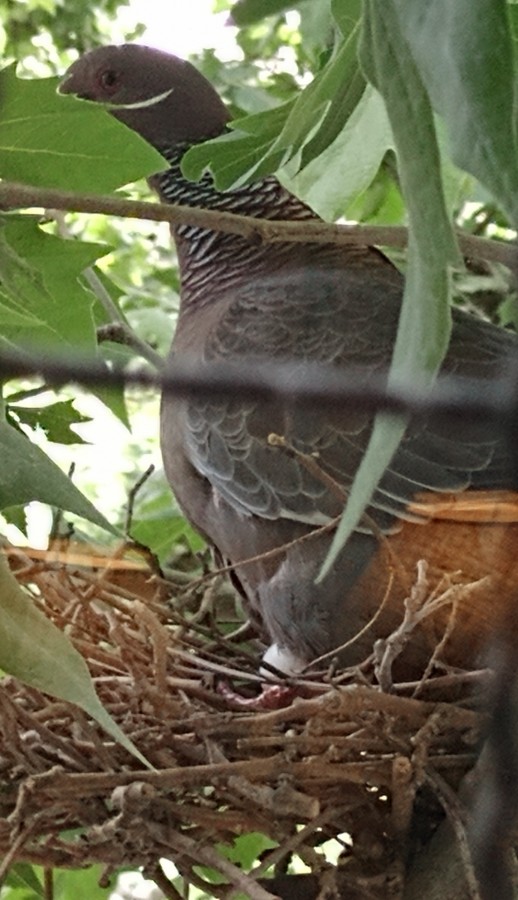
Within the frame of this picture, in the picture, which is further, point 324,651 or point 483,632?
point 324,651

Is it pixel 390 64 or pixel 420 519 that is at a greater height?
pixel 390 64

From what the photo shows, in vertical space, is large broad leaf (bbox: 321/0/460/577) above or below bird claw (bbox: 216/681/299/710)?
above

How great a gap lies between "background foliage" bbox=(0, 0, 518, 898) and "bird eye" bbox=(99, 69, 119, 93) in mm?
154

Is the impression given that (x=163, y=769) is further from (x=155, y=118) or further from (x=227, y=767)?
(x=155, y=118)

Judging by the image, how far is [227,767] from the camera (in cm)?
55

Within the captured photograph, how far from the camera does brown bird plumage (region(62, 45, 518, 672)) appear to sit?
2.16 ft

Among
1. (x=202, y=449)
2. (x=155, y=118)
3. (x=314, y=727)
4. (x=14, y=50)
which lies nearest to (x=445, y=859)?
(x=314, y=727)

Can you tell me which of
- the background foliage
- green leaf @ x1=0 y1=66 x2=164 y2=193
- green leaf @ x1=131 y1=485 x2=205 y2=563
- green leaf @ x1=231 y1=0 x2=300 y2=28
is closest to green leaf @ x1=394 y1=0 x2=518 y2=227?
the background foliage

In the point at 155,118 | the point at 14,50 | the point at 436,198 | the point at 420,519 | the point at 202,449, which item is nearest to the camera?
the point at 436,198

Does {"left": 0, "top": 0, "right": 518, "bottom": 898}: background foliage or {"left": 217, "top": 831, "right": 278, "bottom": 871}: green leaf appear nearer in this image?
{"left": 0, "top": 0, "right": 518, "bottom": 898}: background foliage

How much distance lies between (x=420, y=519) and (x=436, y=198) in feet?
1.43

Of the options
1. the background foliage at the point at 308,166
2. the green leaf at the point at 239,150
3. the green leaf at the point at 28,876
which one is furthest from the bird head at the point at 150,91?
the green leaf at the point at 28,876

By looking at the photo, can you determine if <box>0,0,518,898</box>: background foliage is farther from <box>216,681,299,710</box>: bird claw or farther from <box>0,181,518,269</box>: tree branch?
<box>216,681,299,710</box>: bird claw

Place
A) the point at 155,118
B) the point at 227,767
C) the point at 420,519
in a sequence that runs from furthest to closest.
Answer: the point at 155,118 < the point at 420,519 < the point at 227,767
